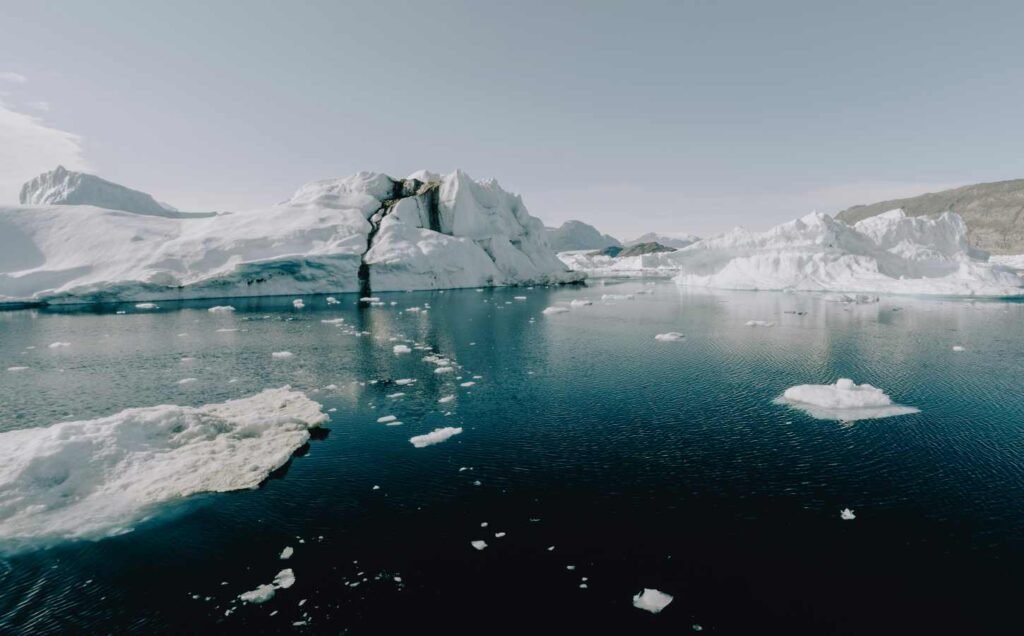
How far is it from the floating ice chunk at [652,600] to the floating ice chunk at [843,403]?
13.0 m

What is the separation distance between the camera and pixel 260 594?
941cm

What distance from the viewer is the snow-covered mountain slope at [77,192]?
116 metres

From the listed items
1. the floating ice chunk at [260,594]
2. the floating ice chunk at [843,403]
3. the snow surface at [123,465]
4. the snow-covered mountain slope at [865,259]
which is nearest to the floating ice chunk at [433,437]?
the snow surface at [123,465]

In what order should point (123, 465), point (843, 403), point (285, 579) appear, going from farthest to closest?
point (843, 403)
point (123, 465)
point (285, 579)

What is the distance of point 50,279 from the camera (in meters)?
60.1

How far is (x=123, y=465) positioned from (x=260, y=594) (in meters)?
7.79

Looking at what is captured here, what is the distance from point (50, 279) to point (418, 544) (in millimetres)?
74476

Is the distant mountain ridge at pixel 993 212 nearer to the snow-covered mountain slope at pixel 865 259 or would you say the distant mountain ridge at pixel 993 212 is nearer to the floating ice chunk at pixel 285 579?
the snow-covered mountain slope at pixel 865 259

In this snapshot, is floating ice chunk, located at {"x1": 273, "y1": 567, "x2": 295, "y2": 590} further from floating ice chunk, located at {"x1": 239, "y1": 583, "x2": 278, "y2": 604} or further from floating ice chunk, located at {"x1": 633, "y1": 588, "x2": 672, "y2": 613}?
floating ice chunk, located at {"x1": 633, "y1": 588, "x2": 672, "y2": 613}

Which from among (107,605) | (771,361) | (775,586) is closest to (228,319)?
(107,605)

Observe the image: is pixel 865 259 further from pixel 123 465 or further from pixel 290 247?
pixel 123 465

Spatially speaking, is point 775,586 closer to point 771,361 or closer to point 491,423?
point 491,423

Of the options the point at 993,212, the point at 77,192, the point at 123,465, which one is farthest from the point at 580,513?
the point at 993,212

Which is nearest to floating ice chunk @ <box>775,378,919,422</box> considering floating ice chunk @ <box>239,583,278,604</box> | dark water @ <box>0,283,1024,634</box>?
dark water @ <box>0,283,1024,634</box>
